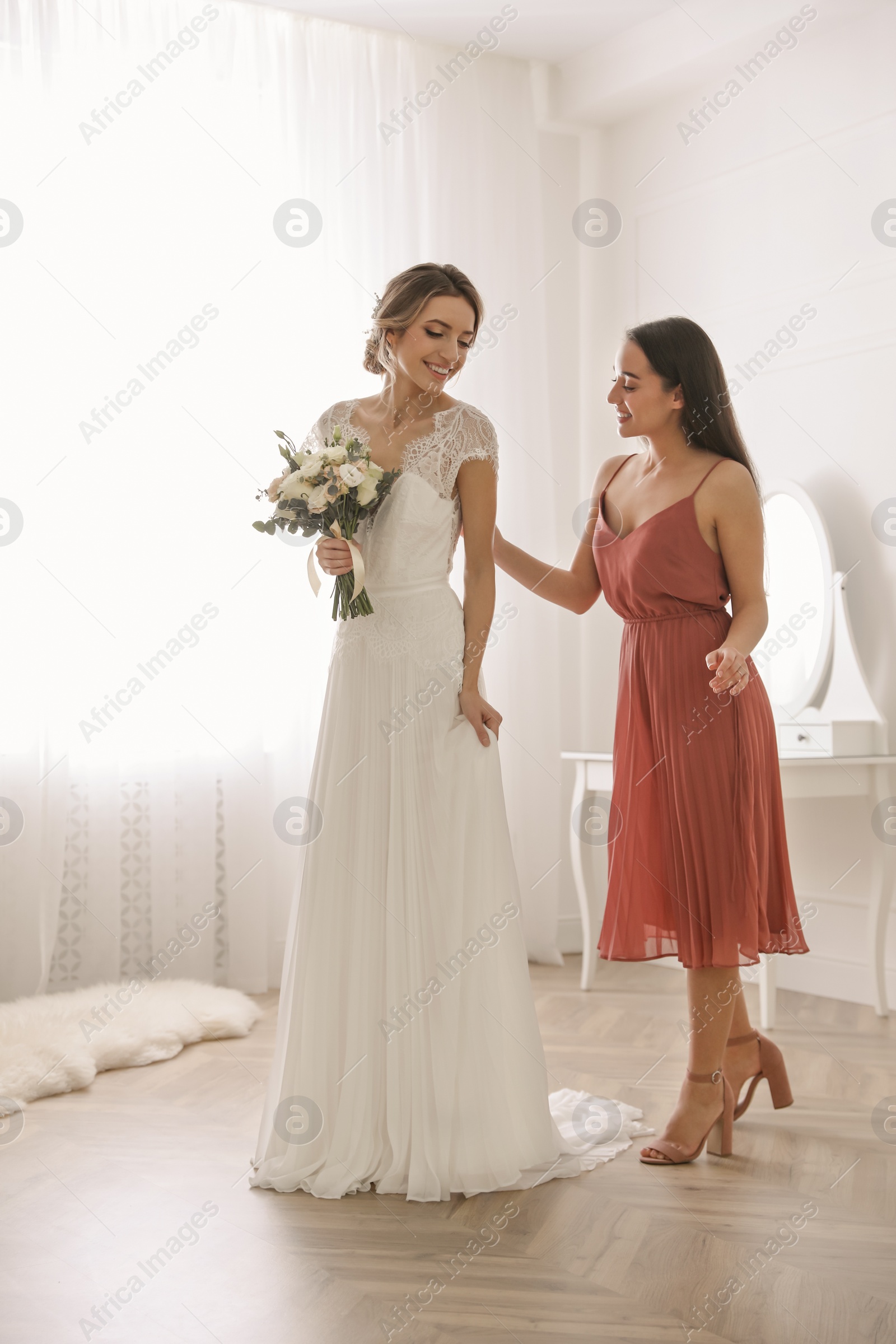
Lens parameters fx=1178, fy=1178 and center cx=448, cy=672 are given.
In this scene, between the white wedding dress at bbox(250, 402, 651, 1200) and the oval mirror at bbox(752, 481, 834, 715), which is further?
the oval mirror at bbox(752, 481, 834, 715)

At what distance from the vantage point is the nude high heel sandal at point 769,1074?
9.29ft

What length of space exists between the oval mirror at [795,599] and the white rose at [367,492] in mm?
2225

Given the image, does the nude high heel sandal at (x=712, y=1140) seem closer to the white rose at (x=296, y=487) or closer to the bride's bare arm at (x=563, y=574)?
the bride's bare arm at (x=563, y=574)

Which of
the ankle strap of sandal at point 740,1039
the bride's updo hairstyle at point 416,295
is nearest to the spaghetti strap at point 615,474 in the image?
the bride's updo hairstyle at point 416,295

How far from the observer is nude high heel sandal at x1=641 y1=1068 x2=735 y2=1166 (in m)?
2.64

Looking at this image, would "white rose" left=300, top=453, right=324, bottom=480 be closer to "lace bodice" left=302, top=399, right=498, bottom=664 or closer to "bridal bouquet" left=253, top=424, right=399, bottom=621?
"bridal bouquet" left=253, top=424, right=399, bottom=621

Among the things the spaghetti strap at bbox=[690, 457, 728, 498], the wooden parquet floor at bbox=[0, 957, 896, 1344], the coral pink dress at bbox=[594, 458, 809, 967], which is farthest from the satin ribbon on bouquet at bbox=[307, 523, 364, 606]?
the wooden parquet floor at bbox=[0, 957, 896, 1344]

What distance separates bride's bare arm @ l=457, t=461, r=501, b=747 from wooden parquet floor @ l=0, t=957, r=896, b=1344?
40.0 inches

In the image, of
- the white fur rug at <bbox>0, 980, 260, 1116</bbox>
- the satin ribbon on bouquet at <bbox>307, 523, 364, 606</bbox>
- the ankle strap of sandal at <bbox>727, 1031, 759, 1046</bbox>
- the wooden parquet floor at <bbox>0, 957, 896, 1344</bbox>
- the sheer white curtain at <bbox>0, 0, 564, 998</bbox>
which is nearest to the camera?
the wooden parquet floor at <bbox>0, 957, 896, 1344</bbox>

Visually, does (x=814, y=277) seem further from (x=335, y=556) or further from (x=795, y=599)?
(x=335, y=556)

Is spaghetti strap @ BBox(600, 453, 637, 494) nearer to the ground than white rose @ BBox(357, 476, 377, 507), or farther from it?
farther from it

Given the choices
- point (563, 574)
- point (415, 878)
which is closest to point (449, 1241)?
point (415, 878)

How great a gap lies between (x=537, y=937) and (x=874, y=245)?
2936mm

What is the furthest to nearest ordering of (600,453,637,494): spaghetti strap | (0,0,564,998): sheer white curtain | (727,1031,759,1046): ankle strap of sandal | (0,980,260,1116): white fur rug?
1. (0,0,564,998): sheer white curtain
2. (0,980,260,1116): white fur rug
3. (600,453,637,494): spaghetti strap
4. (727,1031,759,1046): ankle strap of sandal
